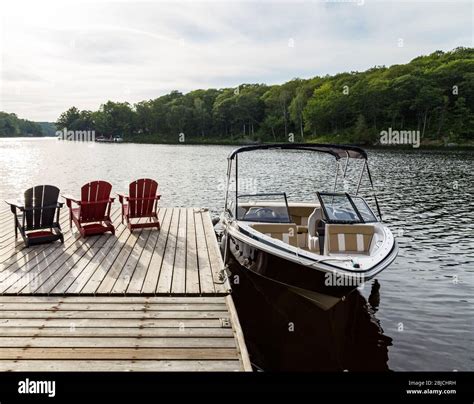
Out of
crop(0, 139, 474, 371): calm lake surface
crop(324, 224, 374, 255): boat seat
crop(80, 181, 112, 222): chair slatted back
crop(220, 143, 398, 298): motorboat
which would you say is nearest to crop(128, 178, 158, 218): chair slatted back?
crop(80, 181, 112, 222): chair slatted back

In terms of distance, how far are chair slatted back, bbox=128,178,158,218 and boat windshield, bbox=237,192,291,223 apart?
7.22 feet

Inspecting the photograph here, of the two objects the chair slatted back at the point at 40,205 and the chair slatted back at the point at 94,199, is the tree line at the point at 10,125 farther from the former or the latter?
the chair slatted back at the point at 40,205

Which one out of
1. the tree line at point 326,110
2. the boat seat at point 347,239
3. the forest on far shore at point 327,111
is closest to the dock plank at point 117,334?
the boat seat at point 347,239

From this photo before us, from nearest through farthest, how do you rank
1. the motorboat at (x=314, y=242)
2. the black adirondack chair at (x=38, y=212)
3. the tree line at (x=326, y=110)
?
1. the motorboat at (x=314, y=242)
2. the black adirondack chair at (x=38, y=212)
3. the tree line at (x=326, y=110)

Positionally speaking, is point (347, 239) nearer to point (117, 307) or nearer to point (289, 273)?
point (289, 273)

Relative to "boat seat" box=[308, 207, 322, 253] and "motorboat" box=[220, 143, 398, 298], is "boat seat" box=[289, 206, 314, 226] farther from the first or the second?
"boat seat" box=[308, 207, 322, 253]

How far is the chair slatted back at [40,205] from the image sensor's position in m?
8.55

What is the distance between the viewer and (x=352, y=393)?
5281 millimetres

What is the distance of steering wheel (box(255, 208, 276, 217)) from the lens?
9.04 meters

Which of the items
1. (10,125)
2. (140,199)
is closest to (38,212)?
(140,199)

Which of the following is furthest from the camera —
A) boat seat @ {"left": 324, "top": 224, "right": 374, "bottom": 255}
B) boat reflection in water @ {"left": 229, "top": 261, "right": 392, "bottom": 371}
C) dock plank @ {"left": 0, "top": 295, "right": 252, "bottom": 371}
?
boat seat @ {"left": 324, "top": 224, "right": 374, "bottom": 255}

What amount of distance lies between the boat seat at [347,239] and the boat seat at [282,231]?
0.70 metres

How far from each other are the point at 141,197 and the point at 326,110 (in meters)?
84.7

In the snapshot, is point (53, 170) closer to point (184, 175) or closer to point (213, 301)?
point (184, 175)
